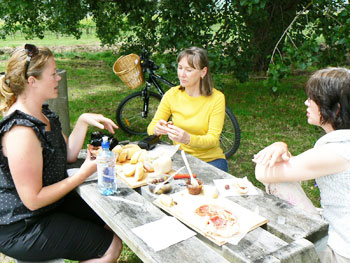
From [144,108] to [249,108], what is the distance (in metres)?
2.60

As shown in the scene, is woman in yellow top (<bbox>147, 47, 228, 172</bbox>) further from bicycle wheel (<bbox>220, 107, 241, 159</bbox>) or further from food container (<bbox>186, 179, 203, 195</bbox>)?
bicycle wheel (<bbox>220, 107, 241, 159</bbox>)

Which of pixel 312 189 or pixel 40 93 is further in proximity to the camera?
pixel 312 189

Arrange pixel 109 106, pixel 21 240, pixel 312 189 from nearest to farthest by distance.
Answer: pixel 21 240 < pixel 312 189 < pixel 109 106

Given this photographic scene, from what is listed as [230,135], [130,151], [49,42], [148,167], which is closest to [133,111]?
[230,135]

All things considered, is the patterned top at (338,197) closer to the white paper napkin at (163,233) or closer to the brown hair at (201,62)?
the white paper napkin at (163,233)

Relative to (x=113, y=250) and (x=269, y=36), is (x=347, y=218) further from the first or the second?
(x=269, y=36)

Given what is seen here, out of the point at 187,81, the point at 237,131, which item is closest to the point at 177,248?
the point at 187,81

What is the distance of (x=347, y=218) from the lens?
1.73 m

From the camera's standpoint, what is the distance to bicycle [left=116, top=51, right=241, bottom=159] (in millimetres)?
4730

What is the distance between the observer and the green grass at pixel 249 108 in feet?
16.1

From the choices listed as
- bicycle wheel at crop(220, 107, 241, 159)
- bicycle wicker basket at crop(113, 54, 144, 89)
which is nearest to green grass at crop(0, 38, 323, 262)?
bicycle wheel at crop(220, 107, 241, 159)

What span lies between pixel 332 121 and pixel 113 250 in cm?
144

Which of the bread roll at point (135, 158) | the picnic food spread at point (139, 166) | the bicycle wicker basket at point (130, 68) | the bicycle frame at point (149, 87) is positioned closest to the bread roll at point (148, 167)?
the picnic food spread at point (139, 166)

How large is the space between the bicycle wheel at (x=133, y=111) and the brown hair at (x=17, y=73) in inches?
131
